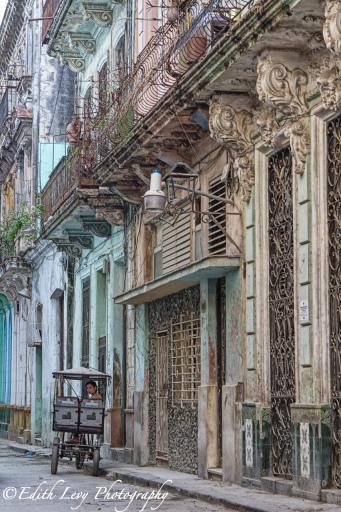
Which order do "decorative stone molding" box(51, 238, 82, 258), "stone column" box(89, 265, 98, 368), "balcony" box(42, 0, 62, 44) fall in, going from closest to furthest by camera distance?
"stone column" box(89, 265, 98, 368) < "balcony" box(42, 0, 62, 44) < "decorative stone molding" box(51, 238, 82, 258)

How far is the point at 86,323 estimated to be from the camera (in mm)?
24328

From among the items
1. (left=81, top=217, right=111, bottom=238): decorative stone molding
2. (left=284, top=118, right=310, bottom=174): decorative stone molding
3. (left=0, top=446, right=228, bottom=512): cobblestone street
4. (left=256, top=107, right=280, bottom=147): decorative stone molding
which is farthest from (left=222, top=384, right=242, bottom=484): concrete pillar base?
(left=81, top=217, right=111, bottom=238): decorative stone molding

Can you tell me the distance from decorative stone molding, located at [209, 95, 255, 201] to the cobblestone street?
3.64 m

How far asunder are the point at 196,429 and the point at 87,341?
8.12m

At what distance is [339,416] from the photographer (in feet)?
37.9

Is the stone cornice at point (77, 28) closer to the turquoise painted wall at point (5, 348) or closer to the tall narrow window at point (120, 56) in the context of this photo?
the tall narrow window at point (120, 56)

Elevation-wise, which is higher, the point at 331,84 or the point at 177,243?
the point at 331,84

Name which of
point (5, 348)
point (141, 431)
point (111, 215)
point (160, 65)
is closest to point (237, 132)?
point (160, 65)

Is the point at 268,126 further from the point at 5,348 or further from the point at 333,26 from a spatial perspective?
the point at 5,348

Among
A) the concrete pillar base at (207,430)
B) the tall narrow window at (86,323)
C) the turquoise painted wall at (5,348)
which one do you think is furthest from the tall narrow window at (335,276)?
the turquoise painted wall at (5,348)

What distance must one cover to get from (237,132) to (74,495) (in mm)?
4470

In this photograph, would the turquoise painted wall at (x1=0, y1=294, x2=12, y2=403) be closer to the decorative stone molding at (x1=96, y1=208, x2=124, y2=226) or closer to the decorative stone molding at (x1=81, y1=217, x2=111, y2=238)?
the decorative stone molding at (x1=81, y1=217, x2=111, y2=238)

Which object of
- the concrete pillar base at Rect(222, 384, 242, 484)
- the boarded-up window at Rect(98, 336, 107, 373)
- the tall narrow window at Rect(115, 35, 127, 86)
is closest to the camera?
the concrete pillar base at Rect(222, 384, 242, 484)

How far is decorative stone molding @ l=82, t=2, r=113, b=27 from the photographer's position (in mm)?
21953
